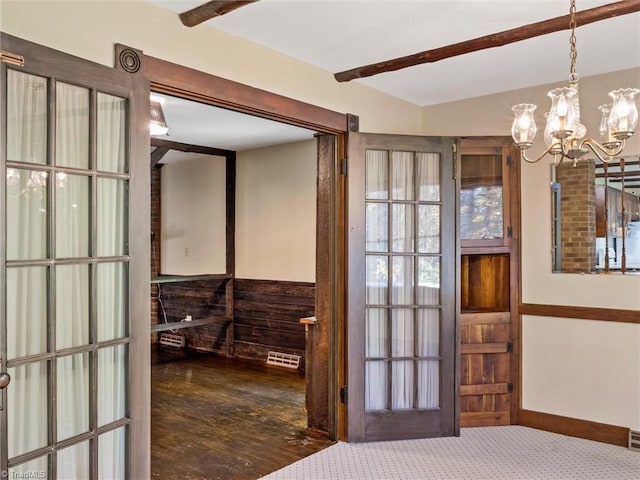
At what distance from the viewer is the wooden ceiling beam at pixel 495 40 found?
2371mm

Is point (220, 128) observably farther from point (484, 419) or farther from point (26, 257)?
point (484, 419)

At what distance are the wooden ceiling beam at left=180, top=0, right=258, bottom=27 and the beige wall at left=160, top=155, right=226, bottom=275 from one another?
3.96 m

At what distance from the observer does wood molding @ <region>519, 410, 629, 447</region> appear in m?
3.35

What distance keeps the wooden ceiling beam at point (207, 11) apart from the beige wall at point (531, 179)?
62 millimetres

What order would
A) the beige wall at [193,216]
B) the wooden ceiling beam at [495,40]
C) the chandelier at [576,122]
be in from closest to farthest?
the chandelier at [576,122]
the wooden ceiling beam at [495,40]
the beige wall at [193,216]

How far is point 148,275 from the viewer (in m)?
2.31

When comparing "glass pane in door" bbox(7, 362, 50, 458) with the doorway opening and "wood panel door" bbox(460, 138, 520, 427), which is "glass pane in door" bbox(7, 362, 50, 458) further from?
"wood panel door" bbox(460, 138, 520, 427)

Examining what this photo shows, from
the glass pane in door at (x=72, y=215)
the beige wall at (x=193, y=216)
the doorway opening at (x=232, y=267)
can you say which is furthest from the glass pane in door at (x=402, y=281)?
the beige wall at (x=193, y=216)

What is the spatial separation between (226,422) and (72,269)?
7.43 ft

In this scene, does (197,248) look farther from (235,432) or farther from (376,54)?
(376,54)

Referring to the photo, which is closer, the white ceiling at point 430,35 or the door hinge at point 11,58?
the door hinge at point 11,58

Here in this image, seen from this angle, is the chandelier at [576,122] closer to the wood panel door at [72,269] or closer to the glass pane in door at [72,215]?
the wood panel door at [72,269]

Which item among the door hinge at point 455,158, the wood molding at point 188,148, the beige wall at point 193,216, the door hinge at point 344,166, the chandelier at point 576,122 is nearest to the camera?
the chandelier at point 576,122

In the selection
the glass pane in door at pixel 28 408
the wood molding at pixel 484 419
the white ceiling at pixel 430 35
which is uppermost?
the white ceiling at pixel 430 35
